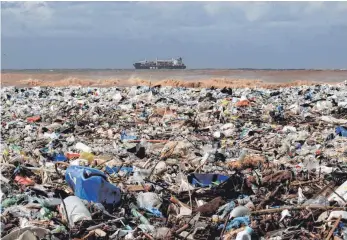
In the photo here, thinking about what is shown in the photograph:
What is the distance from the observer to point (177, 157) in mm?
5812

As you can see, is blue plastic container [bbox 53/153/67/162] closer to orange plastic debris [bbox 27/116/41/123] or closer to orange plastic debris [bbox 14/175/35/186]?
orange plastic debris [bbox 14/175/35/186]

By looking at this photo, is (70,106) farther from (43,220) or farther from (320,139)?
(43,220)

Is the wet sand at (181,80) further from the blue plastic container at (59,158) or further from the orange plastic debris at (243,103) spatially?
the blue plastic container at (59,158)

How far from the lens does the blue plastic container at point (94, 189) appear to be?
3783 mm

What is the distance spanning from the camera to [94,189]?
12.4 ft

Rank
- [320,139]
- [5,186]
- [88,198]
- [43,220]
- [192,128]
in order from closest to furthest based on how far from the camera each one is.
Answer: [43,220] → [88,198] → [5,186] → [320,139] → [192,128]

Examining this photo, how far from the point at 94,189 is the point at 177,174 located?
1.29m

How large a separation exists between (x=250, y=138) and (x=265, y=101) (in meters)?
4.79

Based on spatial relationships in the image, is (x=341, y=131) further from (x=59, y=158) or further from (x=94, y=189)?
(x=94, y=189)

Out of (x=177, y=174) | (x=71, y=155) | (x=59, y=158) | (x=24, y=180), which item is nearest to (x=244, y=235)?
(x=177, y=174)

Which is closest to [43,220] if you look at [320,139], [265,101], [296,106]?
[320,139]

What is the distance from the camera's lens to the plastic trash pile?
339cm

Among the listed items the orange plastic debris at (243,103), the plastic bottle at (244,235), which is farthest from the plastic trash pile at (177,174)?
the orange plastic debris at (243,103)

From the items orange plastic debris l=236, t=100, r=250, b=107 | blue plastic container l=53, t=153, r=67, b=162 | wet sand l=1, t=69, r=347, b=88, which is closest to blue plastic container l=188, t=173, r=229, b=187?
blue plastic container l=53, t=153, r=67, b=162
